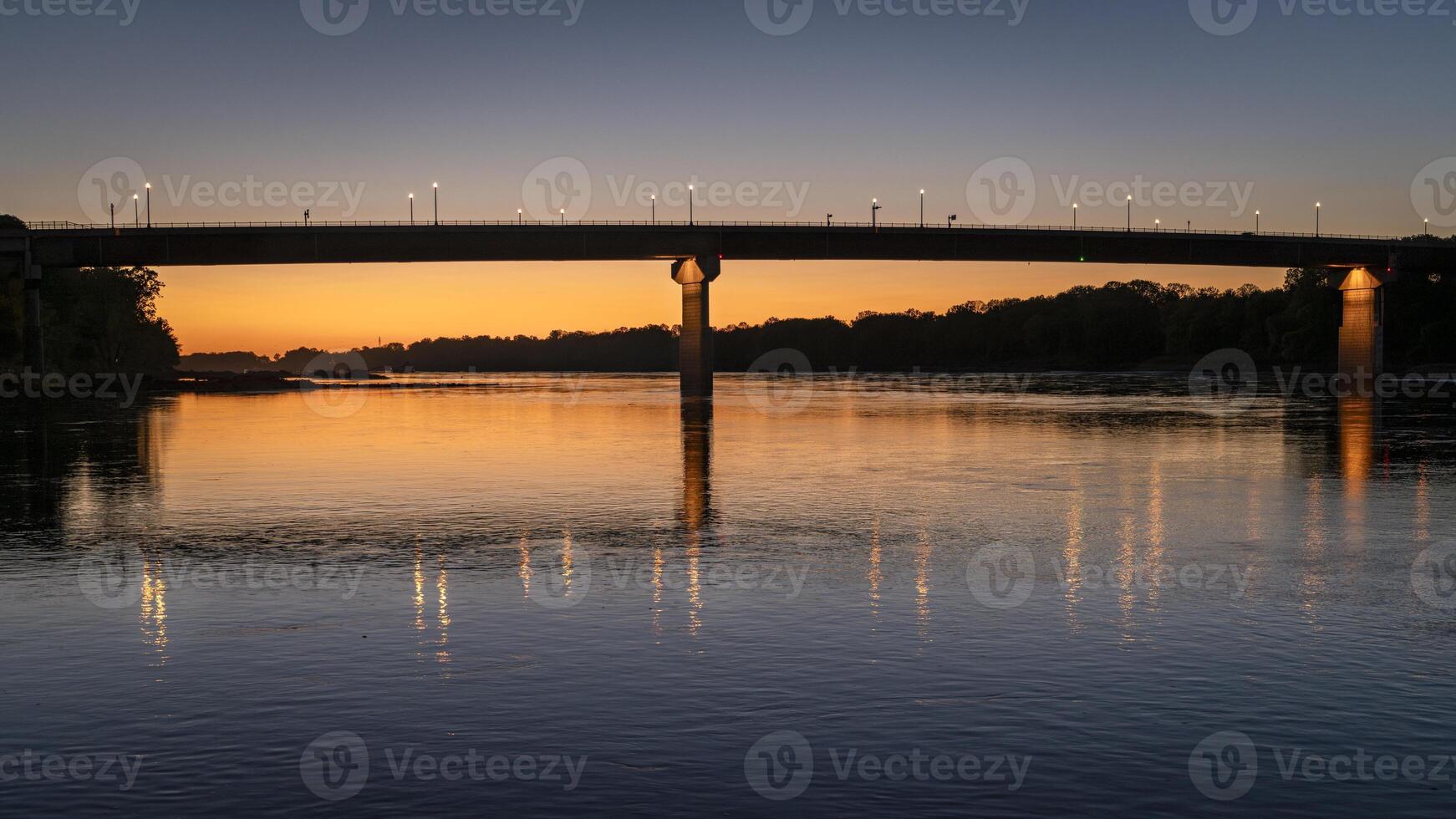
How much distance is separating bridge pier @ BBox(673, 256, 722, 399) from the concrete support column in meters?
56.7

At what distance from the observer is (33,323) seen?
117875mm

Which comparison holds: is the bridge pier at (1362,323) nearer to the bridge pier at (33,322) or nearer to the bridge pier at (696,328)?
the bridge pier at (696,328)

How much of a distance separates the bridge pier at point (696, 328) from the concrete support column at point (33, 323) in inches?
2231

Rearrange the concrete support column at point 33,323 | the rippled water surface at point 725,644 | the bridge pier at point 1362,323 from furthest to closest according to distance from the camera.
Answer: the bridge pier at point 1362,323, the concrete support column at point 33,323, the rippled water surface at point 725,644

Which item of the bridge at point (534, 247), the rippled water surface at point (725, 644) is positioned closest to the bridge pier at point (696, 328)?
the bridge at point (534, 247)

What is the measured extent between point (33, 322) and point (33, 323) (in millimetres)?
105

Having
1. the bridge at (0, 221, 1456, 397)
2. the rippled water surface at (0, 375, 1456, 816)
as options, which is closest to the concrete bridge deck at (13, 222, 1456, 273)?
the bridge at (0, 221, 1456, 397)

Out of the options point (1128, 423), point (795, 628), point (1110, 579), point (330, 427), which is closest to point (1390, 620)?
point (1110, 579)

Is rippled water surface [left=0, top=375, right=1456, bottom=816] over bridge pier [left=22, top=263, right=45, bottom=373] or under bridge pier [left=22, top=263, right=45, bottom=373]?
under

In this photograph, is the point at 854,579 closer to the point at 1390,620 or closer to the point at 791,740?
the point at 1390,620

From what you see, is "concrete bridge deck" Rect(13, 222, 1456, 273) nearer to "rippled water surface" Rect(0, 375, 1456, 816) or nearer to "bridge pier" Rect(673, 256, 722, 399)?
"bridge pier" Rect(673, 256, 722, 399)

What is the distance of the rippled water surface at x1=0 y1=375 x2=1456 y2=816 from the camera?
9609 millimetres

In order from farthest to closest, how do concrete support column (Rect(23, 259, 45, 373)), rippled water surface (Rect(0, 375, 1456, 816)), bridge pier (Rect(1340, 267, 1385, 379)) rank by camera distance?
bridge pier (Rect(1340, 267, 1385, 379)) < concrete support column (Rect(23, 259, 45, 373)) < rippled water surface (Rect(0, 375, 1456, 816))

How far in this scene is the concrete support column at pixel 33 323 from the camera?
117 m
